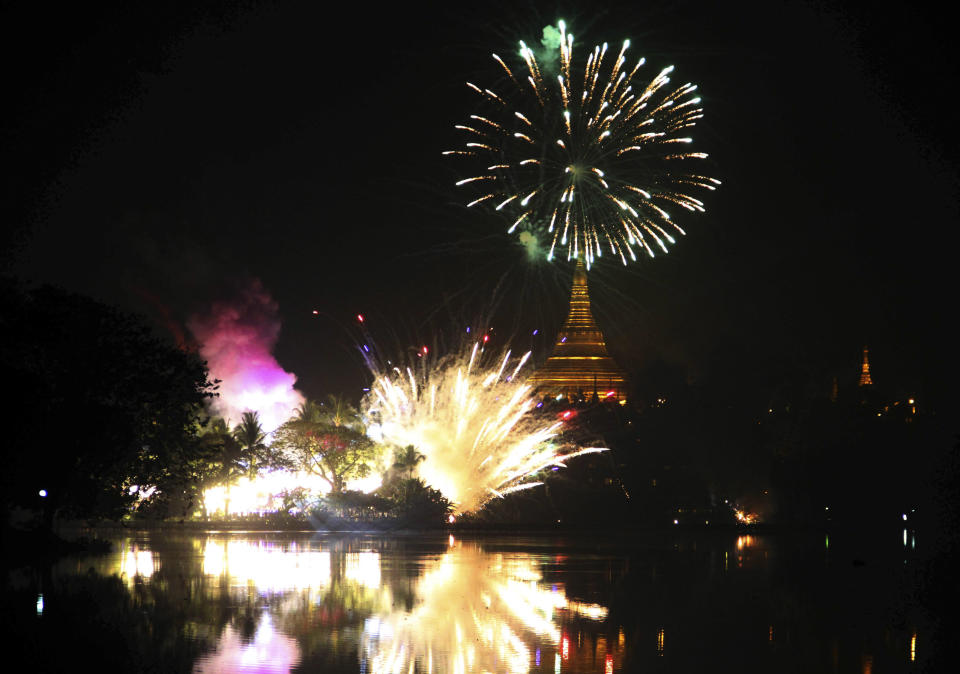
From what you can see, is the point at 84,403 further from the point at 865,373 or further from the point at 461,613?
the point at 865,373

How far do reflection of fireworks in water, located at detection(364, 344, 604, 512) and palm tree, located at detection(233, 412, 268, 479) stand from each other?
8.11 meters

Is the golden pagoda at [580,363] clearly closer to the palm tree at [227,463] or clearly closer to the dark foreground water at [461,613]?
the palm tree at [227,463]

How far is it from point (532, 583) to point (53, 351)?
19.4 metres

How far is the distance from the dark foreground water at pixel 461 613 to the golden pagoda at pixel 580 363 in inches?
2520

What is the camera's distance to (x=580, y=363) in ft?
371

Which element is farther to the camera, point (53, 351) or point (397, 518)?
point (397, 518)

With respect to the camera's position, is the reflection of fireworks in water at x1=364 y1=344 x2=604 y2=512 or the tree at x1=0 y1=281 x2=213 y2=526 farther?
the reflection of fireworks in water at x1=364 y1=344 x2=604 y2=512

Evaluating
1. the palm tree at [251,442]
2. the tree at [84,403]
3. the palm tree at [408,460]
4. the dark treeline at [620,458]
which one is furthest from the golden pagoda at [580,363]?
the tree at [84,403]

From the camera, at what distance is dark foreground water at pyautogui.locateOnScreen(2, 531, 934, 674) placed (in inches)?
763

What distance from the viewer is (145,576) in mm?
32188

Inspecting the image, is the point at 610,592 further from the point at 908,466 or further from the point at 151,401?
the point at 908,466

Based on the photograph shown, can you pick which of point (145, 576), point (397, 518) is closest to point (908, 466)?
point (397, 518)

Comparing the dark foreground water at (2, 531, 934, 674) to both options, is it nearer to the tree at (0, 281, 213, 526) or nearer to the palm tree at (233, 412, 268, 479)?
the tree at (0, 281, 213, 526)

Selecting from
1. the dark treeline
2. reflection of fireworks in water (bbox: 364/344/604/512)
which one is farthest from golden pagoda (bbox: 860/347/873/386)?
reflection of fireworks in water (bbox: 364/344/604/512)
